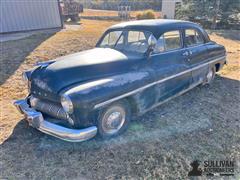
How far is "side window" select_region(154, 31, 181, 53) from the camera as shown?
14.0 feet

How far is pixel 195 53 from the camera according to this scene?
197 inches

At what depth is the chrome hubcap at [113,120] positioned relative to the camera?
11.6ft

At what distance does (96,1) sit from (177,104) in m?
38.5

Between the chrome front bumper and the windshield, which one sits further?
the windshield

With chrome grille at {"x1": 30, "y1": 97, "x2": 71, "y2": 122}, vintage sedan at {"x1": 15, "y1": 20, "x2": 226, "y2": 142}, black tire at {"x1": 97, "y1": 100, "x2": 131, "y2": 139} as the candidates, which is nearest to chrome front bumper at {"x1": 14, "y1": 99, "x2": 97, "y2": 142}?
vintage sedan at {"x1": 15, "y1": 20, "x2": 226, "y2": 142}

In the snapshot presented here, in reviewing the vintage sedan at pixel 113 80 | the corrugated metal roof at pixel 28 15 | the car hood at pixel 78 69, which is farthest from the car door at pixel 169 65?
the corrugated metal roof at pixel 28 15

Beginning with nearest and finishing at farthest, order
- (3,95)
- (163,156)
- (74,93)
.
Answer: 1. (74,93)
2. (163,156)
3. (3,95)

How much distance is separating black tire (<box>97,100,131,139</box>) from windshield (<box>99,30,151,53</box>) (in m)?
1.13

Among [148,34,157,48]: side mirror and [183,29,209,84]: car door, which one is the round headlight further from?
[183,29,209,84]: car door

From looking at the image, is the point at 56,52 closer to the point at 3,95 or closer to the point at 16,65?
the point at 16,65

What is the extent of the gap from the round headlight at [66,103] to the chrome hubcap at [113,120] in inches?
23.0

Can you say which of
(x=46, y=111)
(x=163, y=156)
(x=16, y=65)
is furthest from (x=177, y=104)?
(x=16, y=65)

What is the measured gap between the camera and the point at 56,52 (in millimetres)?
8516

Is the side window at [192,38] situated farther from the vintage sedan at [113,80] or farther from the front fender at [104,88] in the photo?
the front fender at [104,88]
